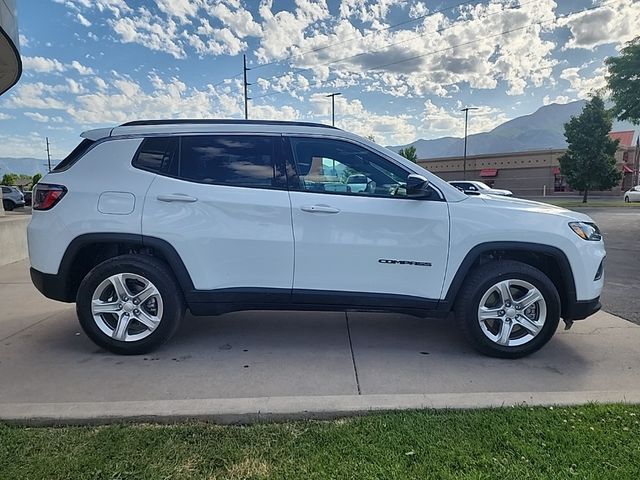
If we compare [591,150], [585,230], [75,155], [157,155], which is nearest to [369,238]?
[585,230]

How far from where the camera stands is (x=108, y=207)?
368 centimetres

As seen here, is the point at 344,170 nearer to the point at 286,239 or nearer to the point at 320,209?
the point at 320,209

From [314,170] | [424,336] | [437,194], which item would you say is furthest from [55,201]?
[424,336]

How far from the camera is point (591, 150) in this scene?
33.3m

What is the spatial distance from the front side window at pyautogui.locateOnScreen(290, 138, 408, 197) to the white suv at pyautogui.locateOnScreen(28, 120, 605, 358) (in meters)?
0.01

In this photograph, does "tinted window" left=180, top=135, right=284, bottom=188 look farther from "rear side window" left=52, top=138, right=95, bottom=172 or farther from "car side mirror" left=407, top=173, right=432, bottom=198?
"car side mirror" left=407, top=173, right=432, bottom=198

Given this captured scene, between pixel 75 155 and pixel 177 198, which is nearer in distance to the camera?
pixel 177 198

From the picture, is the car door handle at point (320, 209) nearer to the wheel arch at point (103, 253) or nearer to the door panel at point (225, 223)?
the door panel at point (225, 223)

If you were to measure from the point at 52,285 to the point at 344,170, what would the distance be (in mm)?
2713

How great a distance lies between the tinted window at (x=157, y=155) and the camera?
3766mm

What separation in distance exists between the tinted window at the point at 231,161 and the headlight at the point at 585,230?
2515 mm

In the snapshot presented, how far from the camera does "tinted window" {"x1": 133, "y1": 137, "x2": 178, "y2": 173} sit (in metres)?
3.77

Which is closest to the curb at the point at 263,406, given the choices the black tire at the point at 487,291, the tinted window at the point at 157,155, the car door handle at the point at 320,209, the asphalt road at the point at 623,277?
the black tire at the point at 487,291

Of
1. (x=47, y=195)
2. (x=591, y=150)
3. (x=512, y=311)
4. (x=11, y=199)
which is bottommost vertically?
(x=512, y=311)
